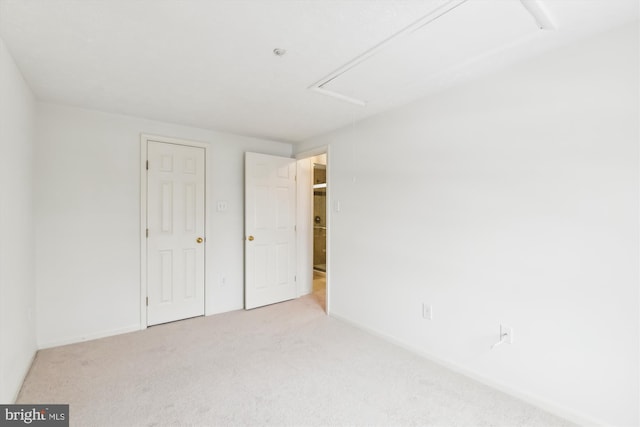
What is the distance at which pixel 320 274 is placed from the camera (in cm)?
600

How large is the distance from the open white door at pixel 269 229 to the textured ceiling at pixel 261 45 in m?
1.33

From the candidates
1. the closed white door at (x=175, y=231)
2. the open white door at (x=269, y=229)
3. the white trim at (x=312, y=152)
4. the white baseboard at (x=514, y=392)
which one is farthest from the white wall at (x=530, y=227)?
the closed white door at (x=175, y=231)

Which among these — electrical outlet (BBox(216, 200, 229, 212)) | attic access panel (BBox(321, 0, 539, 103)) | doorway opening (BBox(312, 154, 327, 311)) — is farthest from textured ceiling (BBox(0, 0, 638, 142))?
doorway opening (BBox(312, 154, 327, 311))

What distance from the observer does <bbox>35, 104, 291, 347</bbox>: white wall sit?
2.70m

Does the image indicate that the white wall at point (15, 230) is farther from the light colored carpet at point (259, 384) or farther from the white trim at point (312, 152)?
the white trim at point (312, 152)

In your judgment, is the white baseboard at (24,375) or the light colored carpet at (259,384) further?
the white baseboard at (24,375)

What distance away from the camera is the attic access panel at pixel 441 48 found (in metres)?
1.53

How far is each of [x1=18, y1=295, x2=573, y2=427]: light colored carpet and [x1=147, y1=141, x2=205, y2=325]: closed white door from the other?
1.40 feet

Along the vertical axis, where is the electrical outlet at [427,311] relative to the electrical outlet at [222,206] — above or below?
below

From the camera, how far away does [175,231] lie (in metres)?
3.37

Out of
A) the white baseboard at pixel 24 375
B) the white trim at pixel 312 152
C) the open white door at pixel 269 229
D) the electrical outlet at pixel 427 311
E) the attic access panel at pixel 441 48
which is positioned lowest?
the white baseboard at pixel 24 375

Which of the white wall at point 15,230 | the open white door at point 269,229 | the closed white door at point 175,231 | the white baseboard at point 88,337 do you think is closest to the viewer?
the white wall at point 15,230

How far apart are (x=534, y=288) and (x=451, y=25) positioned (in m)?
1.72

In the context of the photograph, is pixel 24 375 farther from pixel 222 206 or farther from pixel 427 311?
pixel 427 311
